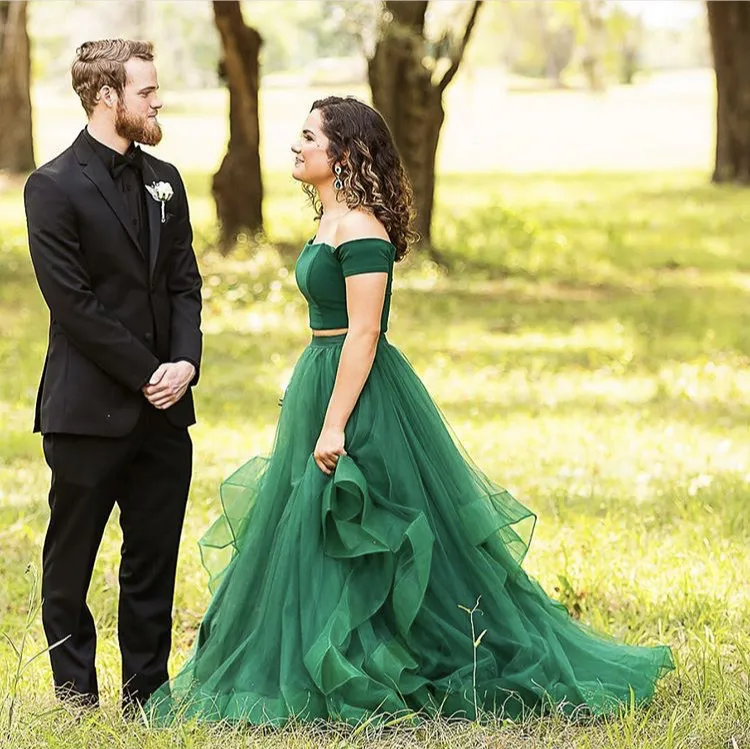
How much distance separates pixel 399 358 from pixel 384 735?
1.22m

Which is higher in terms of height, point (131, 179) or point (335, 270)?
point (131, 179)

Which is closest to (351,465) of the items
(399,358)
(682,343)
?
(399,358)

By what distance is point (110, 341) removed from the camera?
4.38m

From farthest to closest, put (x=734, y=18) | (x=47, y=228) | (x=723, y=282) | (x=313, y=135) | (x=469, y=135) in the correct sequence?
(x=469, y=135) → (x=734, y=18) → (x=723, y=282) → (x=313, y=135) → (x=47, y=228)

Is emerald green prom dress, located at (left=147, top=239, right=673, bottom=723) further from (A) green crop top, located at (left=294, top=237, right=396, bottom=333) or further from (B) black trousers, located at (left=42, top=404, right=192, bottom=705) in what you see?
(B) black trousers, located at (left=42, top=404, right=192, bottom=705)

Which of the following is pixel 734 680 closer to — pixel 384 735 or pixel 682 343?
pixel 384 735

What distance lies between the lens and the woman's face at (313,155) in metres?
4.62

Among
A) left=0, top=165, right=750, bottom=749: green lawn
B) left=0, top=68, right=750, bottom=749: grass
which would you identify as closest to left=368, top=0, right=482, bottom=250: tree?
left=0, top=68, right=750, bottom=749: grass

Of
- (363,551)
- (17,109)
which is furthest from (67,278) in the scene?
(17,109)

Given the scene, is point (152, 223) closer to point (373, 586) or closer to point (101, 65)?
point (101, 65)

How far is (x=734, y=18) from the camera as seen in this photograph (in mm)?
26312

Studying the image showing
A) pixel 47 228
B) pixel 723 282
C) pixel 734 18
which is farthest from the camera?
pixel 734 18

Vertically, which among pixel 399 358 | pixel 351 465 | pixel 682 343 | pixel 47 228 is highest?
pixel 47 228

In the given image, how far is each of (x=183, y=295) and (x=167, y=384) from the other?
36 centimetres
